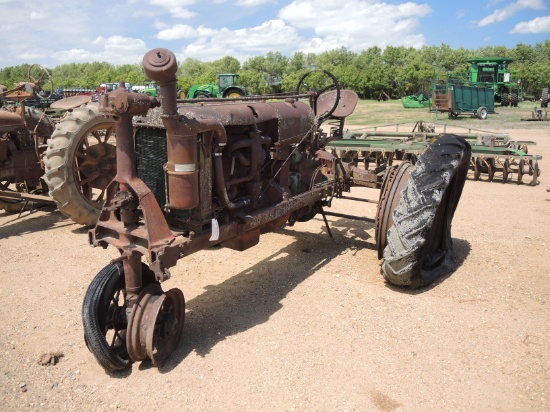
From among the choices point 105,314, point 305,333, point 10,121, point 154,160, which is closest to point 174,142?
point 154,160

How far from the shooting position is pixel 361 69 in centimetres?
5447

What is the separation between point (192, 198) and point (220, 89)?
23447 mm

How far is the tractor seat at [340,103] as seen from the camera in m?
5.46

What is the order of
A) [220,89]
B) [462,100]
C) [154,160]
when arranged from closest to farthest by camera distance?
1. [154,160]
2. [462,100]
3. [220,89]

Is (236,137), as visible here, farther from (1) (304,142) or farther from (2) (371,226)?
(2) (371,226)

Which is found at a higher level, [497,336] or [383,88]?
[383,88]

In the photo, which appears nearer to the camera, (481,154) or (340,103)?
(340,103)

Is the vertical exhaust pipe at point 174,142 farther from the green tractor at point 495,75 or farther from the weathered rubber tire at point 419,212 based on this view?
the green tractor at point 495,75

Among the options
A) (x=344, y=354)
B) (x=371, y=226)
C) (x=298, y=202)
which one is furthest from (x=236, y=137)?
(x=371, y=226)

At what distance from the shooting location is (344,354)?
11.2 feet

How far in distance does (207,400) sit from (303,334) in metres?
1.02

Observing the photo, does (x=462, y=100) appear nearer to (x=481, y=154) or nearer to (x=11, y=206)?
(x=481, y=154)

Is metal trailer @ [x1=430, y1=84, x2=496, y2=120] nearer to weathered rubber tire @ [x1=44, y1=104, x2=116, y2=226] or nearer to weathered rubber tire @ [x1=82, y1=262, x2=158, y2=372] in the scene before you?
weathered rubber tire @ [x1=44, y1=104, x2=116, y2=226]

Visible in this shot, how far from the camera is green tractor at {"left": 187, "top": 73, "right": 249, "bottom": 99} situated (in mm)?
21359
